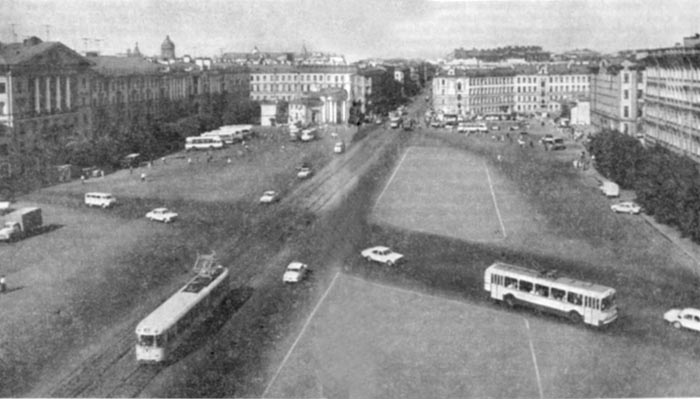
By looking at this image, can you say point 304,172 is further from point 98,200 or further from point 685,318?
point 685,318

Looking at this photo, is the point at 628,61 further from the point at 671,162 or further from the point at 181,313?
the point at 181,313

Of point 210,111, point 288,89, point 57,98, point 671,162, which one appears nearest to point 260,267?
point 57,98

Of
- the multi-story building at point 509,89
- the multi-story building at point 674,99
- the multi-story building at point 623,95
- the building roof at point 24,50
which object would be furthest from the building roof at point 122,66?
the multi-story building at point 509,89

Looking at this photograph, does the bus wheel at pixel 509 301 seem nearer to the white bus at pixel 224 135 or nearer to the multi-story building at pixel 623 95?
the white bus at pixel 224 135

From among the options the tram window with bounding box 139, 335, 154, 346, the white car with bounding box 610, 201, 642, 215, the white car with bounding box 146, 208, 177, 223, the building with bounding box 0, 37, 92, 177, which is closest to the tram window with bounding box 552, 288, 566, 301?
the tram window with bounding box 139, 335, 154, 346

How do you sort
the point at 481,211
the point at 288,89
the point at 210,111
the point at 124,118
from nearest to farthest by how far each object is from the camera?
1. the point at 481,211
2. the point at 124,118
3. the point at 210,111
4. the point at 288,89

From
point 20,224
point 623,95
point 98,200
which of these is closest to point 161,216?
point 98,200
